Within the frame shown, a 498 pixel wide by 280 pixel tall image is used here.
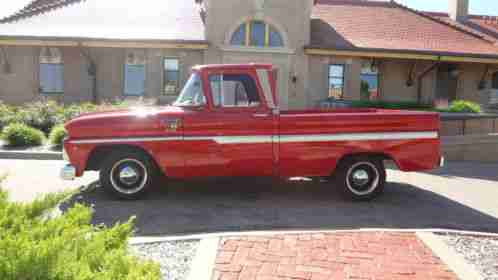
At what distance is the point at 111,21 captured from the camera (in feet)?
60.4

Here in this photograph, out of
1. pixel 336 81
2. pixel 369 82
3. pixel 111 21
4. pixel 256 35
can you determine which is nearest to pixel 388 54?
pixel 369 82

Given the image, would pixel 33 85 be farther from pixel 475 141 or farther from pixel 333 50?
pixel 475 141

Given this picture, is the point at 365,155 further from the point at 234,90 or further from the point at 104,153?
the point at 104,153

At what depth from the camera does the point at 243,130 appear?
20.2 feet

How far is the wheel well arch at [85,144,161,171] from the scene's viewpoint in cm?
619

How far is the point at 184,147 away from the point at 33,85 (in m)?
14.0

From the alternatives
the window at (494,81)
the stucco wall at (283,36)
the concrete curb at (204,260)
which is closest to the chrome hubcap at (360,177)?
the concrete curb at (204,260)

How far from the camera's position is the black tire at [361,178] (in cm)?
644

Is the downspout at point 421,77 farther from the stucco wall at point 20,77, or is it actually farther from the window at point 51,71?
the stucco wall at point 20,77

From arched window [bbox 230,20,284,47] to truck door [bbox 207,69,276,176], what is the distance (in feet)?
37.3

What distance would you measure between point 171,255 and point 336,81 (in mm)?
15389

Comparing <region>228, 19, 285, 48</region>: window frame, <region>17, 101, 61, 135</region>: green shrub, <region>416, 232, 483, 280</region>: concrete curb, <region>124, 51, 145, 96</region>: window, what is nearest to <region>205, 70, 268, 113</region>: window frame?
<region>416, 232, 483, 280</region>: concrete curb

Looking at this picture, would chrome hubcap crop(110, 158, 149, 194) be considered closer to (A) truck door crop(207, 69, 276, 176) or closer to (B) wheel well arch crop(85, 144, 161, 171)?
(B) wheel well arch crop(85, 144, 161, 171)

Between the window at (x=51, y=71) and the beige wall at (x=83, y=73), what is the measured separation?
0.70 feet
